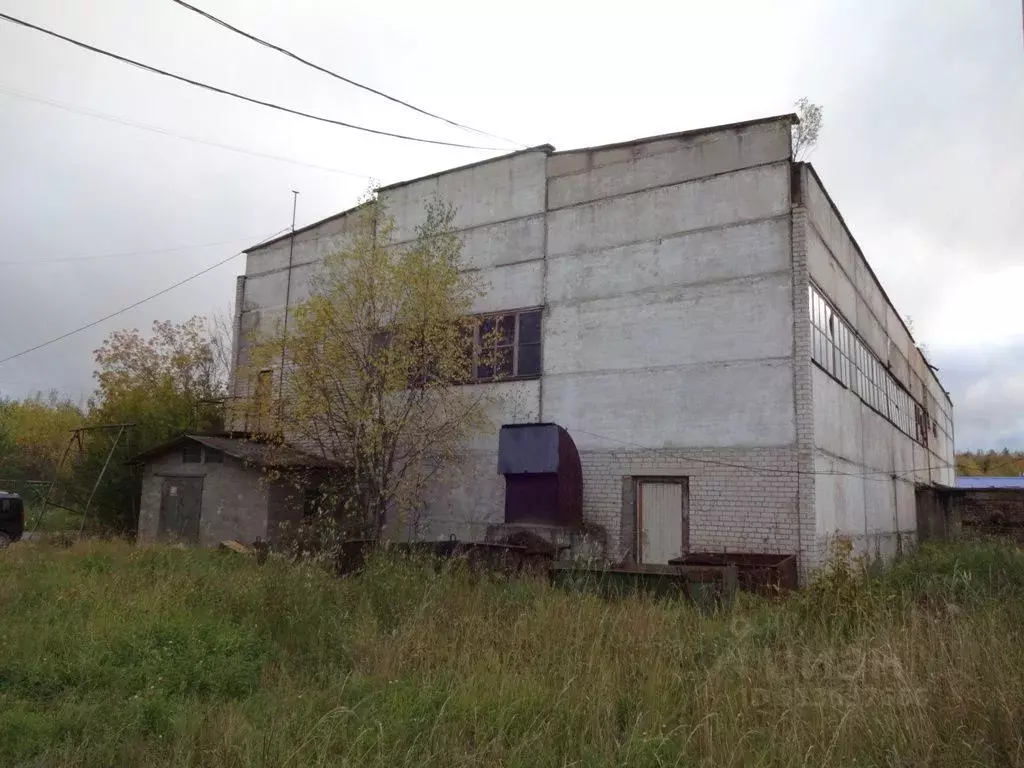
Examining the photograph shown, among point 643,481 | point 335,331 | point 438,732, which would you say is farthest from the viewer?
point 335,331

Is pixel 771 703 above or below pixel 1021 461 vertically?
below

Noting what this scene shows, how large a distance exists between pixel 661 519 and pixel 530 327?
466 cm

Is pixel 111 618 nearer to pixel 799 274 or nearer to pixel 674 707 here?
pixel 674 707

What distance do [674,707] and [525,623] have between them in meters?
1.82

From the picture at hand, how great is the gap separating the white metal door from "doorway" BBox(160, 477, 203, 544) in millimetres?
9997

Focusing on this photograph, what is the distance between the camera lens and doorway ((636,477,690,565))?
41.9ft

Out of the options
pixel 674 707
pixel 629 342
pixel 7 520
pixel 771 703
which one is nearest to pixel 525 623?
pixel 674 707

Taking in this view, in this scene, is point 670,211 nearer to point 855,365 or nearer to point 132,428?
point 855,365

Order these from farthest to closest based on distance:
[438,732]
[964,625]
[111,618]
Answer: [111,618] < [964,625] < [438,732]

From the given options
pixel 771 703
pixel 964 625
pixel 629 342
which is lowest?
pixel 771 703

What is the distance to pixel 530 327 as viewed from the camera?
1503 centimetres

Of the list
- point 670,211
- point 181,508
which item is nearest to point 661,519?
point 670,211

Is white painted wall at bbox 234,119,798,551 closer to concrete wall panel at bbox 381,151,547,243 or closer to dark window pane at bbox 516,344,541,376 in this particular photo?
concrete wall panel at bbox 381,151,547,243

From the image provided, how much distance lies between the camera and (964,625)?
5.69 metres
